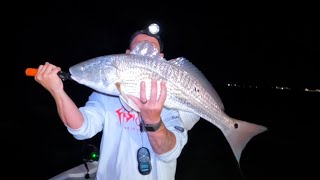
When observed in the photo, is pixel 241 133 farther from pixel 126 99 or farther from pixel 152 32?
pixel 152 32

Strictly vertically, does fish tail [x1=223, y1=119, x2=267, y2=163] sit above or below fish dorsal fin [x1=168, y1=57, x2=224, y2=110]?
below

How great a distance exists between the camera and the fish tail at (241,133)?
9.36 feet

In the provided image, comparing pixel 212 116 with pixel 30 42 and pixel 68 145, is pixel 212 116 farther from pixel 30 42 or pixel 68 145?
pixel 30 42

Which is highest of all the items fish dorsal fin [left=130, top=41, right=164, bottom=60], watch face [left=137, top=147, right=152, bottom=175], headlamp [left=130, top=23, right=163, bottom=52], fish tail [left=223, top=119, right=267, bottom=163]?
headlamp [left=130, top=23, right=163, bottom=52]

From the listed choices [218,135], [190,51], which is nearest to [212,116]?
[218,135]

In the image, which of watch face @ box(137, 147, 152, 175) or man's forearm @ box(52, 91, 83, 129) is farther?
watch face @ box(137, 147, 152, 175)

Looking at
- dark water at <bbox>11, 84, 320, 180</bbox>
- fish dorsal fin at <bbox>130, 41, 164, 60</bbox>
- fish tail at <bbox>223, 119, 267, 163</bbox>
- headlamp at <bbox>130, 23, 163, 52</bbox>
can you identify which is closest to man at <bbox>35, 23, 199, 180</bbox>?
fish dorsal fin at <bbox>130, 41, 164, 60</bbox>

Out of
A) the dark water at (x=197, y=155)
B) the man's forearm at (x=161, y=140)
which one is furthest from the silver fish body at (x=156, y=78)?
the dark water at (x=197, y=155)

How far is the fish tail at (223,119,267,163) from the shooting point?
2.85 m

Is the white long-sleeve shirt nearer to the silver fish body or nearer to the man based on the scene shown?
the man

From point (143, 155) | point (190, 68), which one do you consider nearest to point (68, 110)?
point (143, 155)

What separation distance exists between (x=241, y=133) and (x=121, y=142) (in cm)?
122

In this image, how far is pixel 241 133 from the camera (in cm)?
288

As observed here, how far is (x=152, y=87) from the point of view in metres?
2.41
